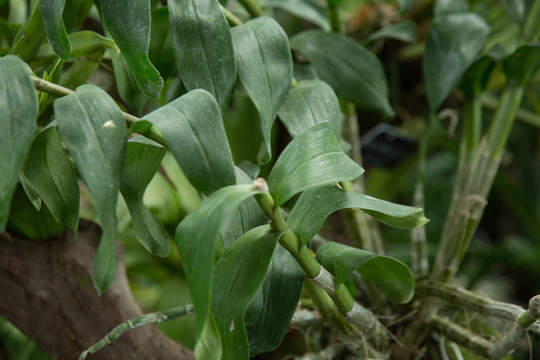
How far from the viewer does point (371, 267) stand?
0.51 m

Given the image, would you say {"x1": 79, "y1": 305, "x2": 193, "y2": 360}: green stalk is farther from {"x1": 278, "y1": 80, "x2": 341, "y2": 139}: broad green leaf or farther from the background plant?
{"x1": 278, "y1": 80, "x2": 341, "y2": 139}: broad green leaf

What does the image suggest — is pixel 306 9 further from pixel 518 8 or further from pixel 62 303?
pixel 62 303

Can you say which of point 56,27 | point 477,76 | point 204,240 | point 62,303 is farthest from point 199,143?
point 477,76

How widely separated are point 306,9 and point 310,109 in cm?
31

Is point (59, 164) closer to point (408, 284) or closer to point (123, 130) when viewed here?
point (123, 130)

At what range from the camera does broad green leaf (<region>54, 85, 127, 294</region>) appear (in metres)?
0.34

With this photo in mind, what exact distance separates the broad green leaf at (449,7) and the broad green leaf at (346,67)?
13 cm

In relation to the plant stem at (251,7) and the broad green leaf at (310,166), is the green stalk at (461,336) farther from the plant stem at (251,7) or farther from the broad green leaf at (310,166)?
the plant stem at (251,7)

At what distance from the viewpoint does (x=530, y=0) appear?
75 cm

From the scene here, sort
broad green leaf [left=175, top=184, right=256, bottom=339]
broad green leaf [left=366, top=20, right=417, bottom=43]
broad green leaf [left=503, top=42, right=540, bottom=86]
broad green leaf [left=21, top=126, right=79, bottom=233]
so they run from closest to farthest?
broad green leaf [left=175, top=184, right=256, bottom=339] → broad green leaf [left=21, top=126, right=79, bottom=233] → broad green leaf [left=503, top=42, right=540, bottom=86] → broad green leaf [left=366, top=20, right=417, bottom=43]

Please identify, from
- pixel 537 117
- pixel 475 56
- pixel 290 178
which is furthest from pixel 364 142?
pixel 290 178

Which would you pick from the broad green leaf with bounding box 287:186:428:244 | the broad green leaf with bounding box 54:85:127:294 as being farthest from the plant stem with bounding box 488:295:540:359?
the broad green leaf with bounding box 54:85:127:294

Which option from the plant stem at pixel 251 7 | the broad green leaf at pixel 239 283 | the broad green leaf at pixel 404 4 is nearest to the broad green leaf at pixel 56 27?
the broad green leaf at pixel 239 283

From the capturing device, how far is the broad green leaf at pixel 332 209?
1.38ft
